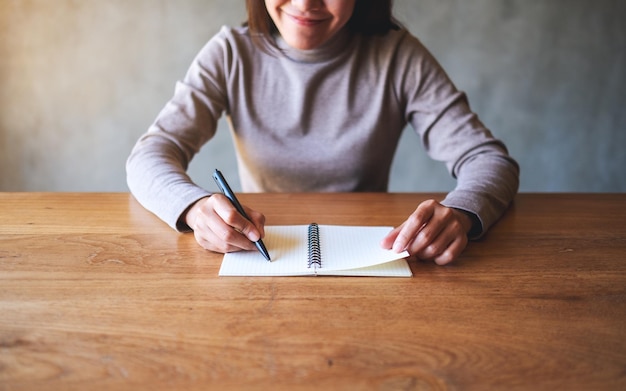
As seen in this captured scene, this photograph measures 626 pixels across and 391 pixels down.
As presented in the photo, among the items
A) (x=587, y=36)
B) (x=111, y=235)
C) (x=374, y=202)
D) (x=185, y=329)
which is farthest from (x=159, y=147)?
(x=587, y=36)

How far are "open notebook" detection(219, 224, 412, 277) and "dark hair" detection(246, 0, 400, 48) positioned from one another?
593mm

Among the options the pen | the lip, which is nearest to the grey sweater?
the lip

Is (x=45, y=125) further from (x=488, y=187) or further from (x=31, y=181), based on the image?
(x=488, y=187)

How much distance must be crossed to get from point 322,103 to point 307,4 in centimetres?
27

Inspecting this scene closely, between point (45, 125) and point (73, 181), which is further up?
point (45, 125)

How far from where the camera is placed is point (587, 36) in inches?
88.5

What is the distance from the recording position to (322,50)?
1.23 metres

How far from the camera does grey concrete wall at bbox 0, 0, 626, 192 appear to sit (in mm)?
2096

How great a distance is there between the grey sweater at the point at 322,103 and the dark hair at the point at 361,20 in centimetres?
2

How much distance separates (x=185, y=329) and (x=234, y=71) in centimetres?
82

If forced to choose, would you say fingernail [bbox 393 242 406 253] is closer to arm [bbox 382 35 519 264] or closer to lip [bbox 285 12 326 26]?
arm [bbox 382 35 519 264]

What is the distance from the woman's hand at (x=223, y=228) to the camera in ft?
2.45

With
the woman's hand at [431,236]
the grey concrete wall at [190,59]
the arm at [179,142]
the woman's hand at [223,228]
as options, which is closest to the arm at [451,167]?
the woman's hand at [431,236]

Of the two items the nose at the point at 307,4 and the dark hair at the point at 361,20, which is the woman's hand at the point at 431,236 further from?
the dark hair at the point at 361,20
